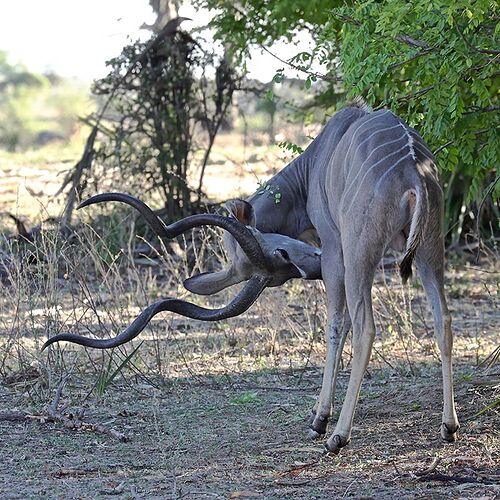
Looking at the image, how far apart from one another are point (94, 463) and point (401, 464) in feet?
4.57

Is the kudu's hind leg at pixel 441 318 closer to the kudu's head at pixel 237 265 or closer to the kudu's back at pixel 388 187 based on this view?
the kudu's back at pixel 388 187

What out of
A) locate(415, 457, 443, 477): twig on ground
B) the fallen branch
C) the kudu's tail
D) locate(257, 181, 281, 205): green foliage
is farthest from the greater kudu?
the fallen branch

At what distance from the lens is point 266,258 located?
5.63 meters

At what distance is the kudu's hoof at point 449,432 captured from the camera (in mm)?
5180

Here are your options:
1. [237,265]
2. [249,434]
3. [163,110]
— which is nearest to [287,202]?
[237,265]

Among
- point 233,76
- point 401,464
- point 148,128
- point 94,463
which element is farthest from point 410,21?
point 148,128

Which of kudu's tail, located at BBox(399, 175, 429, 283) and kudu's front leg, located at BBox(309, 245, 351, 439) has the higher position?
kudu's tail, located at BBox(399, 175, 429, 283)

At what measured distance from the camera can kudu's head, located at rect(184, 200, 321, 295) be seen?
564 centimetres

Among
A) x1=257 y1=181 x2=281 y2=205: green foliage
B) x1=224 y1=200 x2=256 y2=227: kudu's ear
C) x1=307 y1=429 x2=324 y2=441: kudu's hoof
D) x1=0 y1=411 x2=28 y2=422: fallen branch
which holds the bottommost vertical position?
x1=307 y1=429 x2=324 y2=441: kudu's hoof

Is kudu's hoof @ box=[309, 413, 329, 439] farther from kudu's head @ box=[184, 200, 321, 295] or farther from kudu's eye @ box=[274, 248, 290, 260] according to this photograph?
kudu's eye @ box=[274, 248, 290, 260]

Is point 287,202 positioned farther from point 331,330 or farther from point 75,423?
point 75,423

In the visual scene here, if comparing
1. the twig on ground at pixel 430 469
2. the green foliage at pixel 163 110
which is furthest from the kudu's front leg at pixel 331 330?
the green foliage at pixel 163 110

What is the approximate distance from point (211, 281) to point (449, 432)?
1458mm

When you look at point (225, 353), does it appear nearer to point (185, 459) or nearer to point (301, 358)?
point (301, 358)
